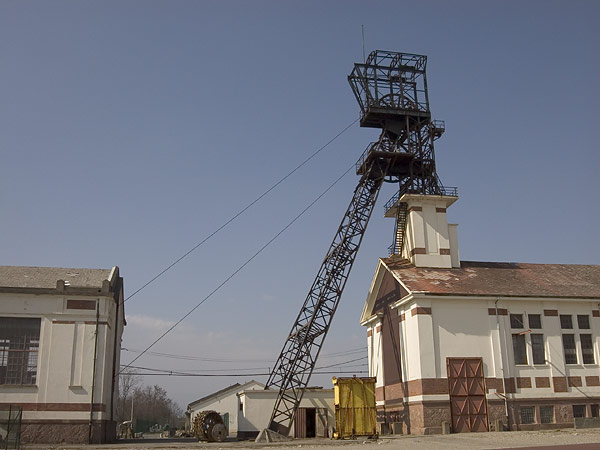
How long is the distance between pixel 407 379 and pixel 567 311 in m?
10.0

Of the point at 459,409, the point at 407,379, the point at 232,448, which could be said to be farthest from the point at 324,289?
the point at 232,448

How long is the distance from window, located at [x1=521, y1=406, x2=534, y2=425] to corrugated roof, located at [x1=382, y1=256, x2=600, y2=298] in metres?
6.05

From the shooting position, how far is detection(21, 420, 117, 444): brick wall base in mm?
29703

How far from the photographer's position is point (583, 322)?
34594 mm

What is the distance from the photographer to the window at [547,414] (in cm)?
3219

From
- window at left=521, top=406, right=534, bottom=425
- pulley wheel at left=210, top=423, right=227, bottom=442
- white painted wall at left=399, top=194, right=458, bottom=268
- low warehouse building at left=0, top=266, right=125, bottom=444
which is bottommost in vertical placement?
pulley wheel at left=210, top=423, right=227, bottom=442

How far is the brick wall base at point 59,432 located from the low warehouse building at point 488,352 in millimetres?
16046

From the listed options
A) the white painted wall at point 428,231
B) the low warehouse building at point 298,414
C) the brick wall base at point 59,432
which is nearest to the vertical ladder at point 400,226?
the white painted wall at point 428,231

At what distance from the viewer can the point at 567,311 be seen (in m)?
34.4

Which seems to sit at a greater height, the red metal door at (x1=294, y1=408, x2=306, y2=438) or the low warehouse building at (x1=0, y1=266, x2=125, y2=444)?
the low warehouse building at (x1=0, y1=266, x2=125, y2=444)

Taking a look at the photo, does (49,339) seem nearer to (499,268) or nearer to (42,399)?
(42,399)

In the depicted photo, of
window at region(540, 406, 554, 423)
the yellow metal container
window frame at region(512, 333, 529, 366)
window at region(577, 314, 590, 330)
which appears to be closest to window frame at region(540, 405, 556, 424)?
window at region(540, 406, 554, 423)

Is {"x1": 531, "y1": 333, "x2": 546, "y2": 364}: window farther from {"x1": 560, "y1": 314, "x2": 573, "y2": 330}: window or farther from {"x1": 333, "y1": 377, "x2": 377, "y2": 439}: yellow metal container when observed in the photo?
{"x1": 333, "y1": 377, "x2": 377, "y2": 439}: yellow metal container

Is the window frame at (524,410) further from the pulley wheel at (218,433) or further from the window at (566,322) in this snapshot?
the pulley wheel at (218,433)
